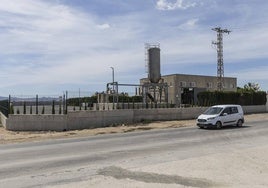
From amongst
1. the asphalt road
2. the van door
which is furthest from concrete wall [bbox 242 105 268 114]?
the asphalt road

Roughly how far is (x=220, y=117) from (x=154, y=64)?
19356 mm

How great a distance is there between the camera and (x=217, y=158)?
14.2 m

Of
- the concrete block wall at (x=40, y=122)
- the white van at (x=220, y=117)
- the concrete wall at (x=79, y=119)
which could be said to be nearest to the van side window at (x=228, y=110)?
the white van at (x=220, y=117)

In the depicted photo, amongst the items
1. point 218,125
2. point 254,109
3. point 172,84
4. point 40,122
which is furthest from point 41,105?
point 172,84

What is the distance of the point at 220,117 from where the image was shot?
30250 millimetres

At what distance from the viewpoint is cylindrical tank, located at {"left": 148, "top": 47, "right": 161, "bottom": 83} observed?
158 feet

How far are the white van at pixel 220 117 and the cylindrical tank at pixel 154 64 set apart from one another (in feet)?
56.6

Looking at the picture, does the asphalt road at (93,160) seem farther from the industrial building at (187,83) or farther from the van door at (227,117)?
the industrial building at (187,83)

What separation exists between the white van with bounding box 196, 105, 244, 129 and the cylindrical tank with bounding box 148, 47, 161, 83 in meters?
17.3

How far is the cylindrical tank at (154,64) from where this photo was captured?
158ft

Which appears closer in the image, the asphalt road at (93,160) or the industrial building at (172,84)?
the asphalt road at (93,160)

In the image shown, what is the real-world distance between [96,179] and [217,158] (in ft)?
16.7

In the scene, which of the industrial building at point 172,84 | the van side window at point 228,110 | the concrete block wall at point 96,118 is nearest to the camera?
the van side window at point 228,110

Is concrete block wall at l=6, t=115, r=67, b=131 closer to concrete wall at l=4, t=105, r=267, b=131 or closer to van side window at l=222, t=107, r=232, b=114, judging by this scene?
concrete wall at l=4, t=105, r=267, b=131
